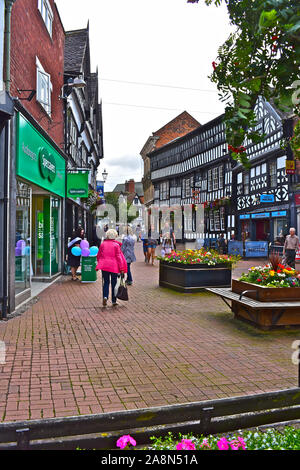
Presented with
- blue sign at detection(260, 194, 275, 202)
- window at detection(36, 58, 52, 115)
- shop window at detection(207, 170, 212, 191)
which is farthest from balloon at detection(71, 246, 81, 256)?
shop window at detection(207, 170, 212, 191)

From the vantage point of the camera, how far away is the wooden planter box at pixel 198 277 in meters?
10.5

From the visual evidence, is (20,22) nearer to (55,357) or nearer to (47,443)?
(55,357)

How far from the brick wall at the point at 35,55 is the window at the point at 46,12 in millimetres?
249

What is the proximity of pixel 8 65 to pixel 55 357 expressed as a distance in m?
5.84

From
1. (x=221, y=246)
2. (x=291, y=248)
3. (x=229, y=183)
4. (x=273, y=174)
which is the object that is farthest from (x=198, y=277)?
(x=229, y=183)

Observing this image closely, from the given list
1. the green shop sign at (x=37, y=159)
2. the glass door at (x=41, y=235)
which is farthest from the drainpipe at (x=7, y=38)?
the glass door at (x=41, y=235)

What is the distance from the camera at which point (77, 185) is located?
15297 millimetres

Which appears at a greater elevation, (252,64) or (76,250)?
(252,64)

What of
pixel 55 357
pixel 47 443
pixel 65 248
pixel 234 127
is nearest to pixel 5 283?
pixel 55 357

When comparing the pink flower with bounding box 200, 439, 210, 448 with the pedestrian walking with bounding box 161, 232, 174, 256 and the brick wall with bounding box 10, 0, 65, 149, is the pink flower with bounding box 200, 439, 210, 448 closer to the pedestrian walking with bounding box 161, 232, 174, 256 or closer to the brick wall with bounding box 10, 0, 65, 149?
the brick wall with bounding box 10, 0, 65, 149

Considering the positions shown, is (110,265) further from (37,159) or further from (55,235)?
(55,235)

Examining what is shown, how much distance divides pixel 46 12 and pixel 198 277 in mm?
9002

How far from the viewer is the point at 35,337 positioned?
20.6 ft

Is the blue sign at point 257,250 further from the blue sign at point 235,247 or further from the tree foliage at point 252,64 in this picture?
the tree foliage at point 252,64
